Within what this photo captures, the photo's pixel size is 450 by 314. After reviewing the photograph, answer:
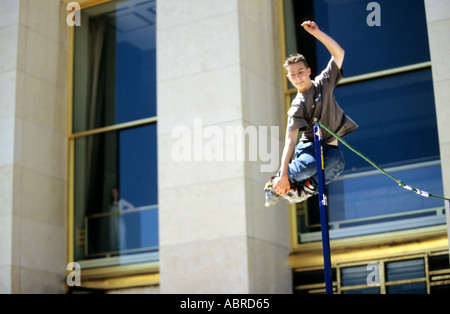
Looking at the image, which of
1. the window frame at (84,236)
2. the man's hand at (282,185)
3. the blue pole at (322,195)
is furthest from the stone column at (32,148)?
the blue pole at (322,195)

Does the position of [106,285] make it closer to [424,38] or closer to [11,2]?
[11,2]

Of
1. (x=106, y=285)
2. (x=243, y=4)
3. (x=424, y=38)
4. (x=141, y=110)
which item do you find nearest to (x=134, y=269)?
(x=106, y=285)

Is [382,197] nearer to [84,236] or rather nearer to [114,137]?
[114,137]

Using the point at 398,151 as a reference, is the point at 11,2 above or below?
above

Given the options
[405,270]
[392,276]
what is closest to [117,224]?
[392,276]

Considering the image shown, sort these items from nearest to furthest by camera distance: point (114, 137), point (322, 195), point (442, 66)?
point (322, 195) → point (442, 66) → point (114, 137)

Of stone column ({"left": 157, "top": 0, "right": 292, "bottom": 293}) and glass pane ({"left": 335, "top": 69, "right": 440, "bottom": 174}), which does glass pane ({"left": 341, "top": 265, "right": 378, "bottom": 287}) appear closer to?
stone column ({"left": 157, "top": 0, "right": 292, "bottom": 293})

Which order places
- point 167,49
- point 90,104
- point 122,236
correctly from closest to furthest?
1. point 167,49
2. point 122,236
3. point 90,104

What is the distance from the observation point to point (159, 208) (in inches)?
477

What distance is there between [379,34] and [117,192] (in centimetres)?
496

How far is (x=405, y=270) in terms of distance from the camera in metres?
11.3

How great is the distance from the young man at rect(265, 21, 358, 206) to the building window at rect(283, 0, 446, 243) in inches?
175

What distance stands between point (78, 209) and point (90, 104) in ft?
6.11

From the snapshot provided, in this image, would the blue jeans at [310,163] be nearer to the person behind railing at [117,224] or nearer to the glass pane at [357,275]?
the glass pane at [357,275]
